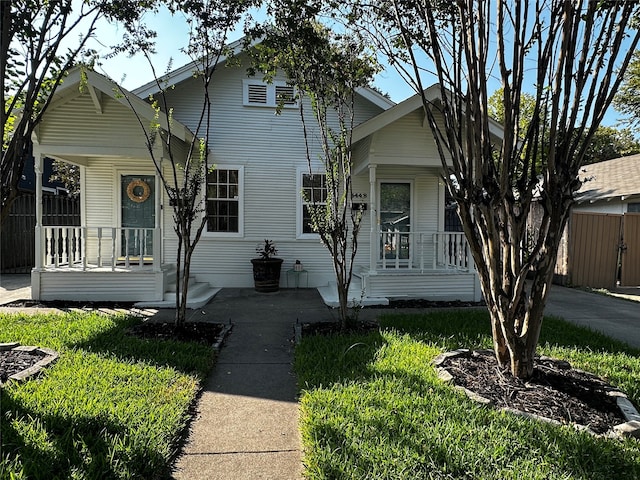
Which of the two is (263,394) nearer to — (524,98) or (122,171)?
(122,171)

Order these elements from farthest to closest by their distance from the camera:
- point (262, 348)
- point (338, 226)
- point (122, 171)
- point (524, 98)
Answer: point (524, 98), point (122, 171), point (338, 226), point (262, 348)

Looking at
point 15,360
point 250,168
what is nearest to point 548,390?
point 15,360

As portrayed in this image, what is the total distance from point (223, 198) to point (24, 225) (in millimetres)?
7812

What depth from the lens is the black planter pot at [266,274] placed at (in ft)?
27.6

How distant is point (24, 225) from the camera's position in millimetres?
12219

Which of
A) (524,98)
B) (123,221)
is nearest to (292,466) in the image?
(123,221)

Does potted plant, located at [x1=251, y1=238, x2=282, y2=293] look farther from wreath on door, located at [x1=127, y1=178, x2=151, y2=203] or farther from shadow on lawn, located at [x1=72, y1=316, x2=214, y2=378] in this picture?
shadow on lawn, located at [x1=72, y1=316, x2=214, y2=378]

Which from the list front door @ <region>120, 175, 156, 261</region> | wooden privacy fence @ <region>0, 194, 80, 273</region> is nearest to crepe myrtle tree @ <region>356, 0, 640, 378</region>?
front door @ <region>120, 175, 156, 261</region>

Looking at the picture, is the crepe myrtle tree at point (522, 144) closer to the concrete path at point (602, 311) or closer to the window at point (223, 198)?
the concrete path at point (602, 311)

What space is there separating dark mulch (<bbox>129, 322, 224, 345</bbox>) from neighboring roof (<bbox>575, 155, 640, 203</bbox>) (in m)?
10.3

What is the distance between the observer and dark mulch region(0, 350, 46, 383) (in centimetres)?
349

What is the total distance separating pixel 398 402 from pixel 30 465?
2367mm

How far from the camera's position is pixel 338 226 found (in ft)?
16.6

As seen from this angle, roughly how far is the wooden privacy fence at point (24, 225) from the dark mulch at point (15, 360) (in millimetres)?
9383
